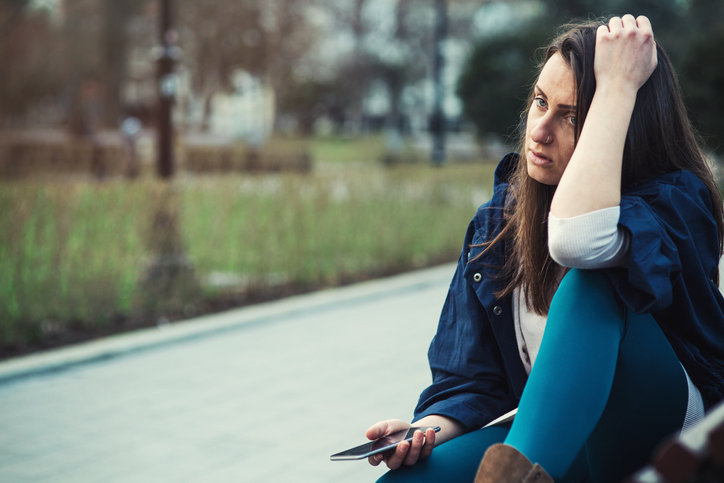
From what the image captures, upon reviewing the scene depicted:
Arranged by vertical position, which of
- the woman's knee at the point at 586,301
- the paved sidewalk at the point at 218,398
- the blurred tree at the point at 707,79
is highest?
the blurred tree at the point at 707,79

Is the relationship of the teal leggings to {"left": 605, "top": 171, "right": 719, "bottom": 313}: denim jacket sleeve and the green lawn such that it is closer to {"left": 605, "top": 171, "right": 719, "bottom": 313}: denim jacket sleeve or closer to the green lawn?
{"left": 605, "top": 171, "right": 719, "bottom": 313}: denim jacket sleeve

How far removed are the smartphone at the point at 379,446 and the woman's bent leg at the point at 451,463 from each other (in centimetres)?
6

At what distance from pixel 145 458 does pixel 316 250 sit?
4544 mm

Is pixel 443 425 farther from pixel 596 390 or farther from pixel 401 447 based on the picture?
pixel 596 390

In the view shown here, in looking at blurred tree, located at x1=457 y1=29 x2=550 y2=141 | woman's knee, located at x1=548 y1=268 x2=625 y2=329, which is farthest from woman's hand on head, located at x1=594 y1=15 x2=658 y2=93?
blurred tree, located at x1=457 y1=29 x2=550 y2=141

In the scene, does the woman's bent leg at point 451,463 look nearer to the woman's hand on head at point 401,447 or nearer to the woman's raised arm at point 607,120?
the woman's hand on head at point 401,447

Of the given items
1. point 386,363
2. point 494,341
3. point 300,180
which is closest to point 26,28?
point 300,180

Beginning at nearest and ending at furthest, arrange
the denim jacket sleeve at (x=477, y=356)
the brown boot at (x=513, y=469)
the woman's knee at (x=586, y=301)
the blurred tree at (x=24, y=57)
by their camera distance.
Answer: the brown boot at (x=513, y=469) → the woman's knee at (x=586, y=301) → the denim jacket sleeve at (x=477, y=356) → the blurred tree at (x=24, y=57)

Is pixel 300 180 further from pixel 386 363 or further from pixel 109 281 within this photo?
pixel 386 363

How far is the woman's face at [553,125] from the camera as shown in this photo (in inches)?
68.4

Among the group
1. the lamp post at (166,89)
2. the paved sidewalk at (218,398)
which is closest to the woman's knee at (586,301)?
the paved sidewalk at (218,398)

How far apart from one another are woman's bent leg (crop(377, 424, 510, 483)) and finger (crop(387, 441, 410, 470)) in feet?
0.06

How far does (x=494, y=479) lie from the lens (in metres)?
1.41

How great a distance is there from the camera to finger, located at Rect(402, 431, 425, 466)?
170 cm
